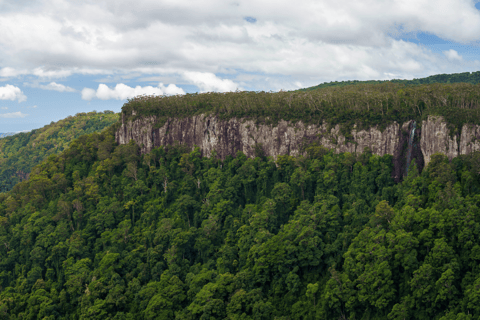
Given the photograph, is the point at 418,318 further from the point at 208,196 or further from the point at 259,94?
the point at 259,94

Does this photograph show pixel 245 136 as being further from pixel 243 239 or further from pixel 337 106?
pixel 243 239

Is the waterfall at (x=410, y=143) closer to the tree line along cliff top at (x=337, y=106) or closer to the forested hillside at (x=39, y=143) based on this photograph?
the tree line along cliff top at (x=337, y=106)

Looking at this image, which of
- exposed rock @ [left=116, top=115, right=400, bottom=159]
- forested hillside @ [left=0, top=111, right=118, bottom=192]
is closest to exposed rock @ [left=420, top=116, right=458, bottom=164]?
exposed rock @ [left=116, top=115, right=400, bottom=159]

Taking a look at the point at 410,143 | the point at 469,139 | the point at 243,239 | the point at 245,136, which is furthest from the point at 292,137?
the point at 469,139

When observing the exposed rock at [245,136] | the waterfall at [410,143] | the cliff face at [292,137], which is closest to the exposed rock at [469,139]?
the cliff face at [292,137]

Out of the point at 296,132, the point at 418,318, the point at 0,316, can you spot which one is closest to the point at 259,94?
the point at 296,132

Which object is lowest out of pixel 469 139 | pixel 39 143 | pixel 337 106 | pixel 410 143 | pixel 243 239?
pixel 243 239
